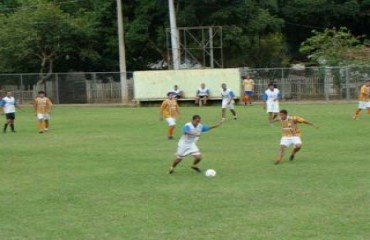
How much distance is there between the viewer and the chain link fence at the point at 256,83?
131 ft

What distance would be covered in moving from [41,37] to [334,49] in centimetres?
1956

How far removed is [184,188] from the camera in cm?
1305

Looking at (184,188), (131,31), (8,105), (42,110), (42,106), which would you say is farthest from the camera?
(131,31)

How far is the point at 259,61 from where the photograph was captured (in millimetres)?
53719

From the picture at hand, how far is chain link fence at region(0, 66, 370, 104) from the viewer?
40.0 m

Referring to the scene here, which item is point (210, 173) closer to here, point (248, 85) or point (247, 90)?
point (247, 90)

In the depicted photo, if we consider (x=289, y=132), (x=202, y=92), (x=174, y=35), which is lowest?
(x=289, y=132)

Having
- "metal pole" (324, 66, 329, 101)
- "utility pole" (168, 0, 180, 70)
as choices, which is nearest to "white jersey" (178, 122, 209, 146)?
"metal pole" (324, 66, 329, 101)

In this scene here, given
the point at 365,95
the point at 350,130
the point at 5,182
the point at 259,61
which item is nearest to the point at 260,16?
the point at 259,61

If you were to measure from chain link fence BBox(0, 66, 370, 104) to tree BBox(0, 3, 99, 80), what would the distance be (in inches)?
45.5

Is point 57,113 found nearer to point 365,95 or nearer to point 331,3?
→ point 365,95

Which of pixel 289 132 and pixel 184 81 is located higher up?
pixel 184 81

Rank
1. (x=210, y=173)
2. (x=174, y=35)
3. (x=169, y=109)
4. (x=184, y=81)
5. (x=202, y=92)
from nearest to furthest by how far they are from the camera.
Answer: (x=210, y=173)
(x=169, y=109)
(x=202, y=92)
(x=184, y=81)
(x=174, y=35)

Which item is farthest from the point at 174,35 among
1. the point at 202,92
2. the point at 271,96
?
the point at 271,96
